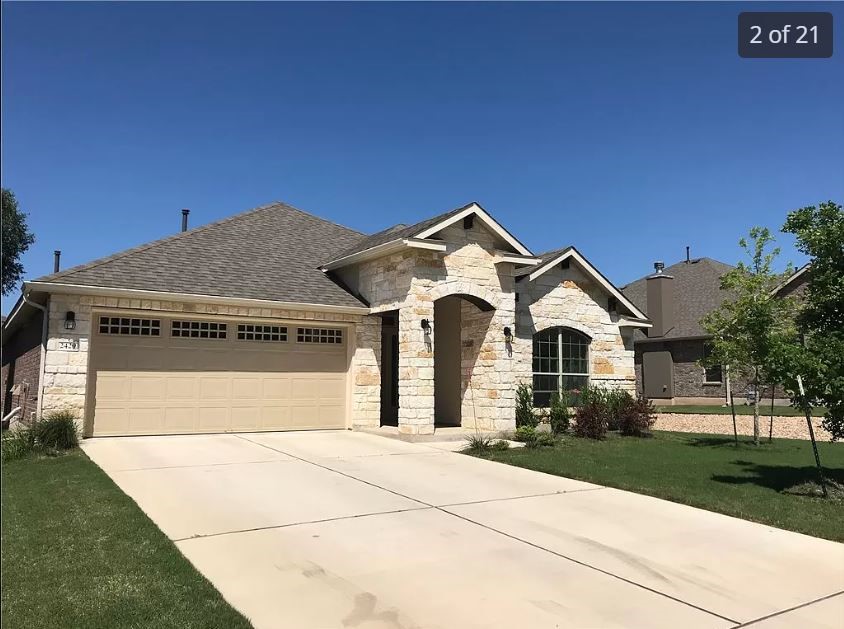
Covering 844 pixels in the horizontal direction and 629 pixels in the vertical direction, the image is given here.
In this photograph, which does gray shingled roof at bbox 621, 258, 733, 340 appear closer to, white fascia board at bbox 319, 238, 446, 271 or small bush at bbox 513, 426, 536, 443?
small bush at bbox 513, 426, 536, 443

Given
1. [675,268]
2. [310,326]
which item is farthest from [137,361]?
[675,268]

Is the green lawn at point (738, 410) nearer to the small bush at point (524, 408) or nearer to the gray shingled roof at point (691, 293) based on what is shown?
Answer: the gray shingled roof at point (691, 293)

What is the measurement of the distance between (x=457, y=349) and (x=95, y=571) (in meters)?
12.0

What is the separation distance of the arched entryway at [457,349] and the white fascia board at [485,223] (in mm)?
1559

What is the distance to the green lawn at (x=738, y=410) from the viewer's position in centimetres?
2228

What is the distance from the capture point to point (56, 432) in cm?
1138

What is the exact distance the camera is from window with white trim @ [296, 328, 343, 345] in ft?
49.8

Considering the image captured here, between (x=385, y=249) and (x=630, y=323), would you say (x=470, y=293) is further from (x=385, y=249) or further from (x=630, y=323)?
(x=630, y=323)

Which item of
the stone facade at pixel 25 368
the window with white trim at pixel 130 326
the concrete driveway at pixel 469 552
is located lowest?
the concrete driveway at pixel 469 552

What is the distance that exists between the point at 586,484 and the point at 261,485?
4754 millimetres

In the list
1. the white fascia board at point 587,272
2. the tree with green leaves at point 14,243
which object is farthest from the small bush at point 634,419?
the tree with green leaves at point 14,243

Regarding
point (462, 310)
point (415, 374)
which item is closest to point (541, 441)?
point (415, 374)

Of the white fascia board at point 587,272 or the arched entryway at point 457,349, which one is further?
the white fascia board at point 587,272

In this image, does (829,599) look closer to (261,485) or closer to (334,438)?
(261,485)
